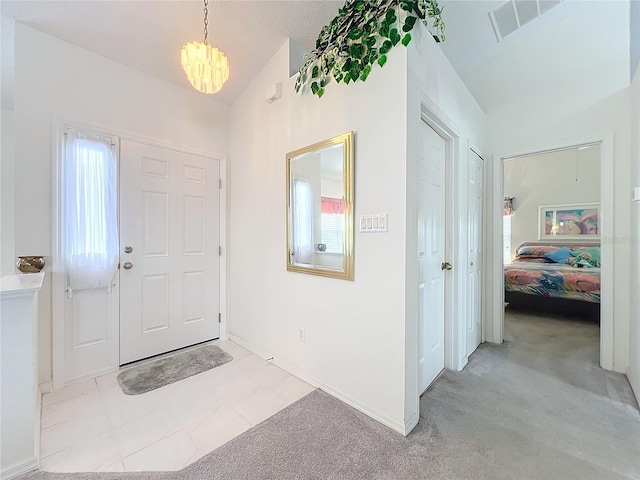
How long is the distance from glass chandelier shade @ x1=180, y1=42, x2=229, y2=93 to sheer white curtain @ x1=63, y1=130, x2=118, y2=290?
118cm

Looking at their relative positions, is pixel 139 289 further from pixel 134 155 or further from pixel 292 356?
pixel 292 356

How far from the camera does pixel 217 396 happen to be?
1984 millimetres

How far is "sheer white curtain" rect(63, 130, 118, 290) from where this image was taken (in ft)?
6.98

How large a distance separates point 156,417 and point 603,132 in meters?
4.05

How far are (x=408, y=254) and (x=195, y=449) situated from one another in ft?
5.16

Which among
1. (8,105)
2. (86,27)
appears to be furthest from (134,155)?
(8,105)

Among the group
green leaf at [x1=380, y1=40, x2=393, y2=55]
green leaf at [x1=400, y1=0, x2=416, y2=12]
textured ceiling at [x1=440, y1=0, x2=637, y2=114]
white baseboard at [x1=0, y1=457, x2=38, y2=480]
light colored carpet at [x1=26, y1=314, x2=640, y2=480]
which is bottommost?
light colored carpet at [x1=26, y1=314, x2=640, y2=480]

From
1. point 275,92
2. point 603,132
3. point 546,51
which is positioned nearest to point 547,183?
point 603,132

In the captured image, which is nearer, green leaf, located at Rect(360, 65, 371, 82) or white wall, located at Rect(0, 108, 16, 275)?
green leaf, located at Rect(360, 65, 371, 82)

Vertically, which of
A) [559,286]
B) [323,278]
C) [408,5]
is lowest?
[559,286]

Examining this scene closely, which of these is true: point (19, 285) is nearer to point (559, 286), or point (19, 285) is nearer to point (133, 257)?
point (133, 257)

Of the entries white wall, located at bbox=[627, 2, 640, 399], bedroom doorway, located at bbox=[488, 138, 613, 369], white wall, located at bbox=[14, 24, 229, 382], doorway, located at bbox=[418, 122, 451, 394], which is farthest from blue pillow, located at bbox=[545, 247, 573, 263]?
white wall, located at bbox=[14, 24, 229, 382]

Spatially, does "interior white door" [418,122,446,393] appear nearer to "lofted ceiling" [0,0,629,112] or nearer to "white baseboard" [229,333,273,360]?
"lofted ceiling" [0,0,629,112]

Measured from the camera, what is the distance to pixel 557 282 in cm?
368
